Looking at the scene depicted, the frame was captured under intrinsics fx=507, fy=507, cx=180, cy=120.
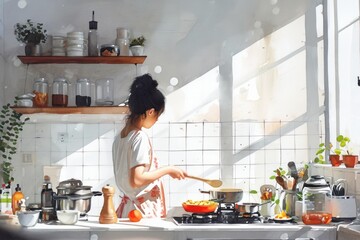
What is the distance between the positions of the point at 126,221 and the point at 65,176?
3.80 ft

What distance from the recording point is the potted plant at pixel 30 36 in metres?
3.80

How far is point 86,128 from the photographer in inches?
155

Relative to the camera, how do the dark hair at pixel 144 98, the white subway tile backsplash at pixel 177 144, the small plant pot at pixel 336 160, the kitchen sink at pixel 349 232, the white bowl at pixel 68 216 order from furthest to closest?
the white subway tile backsplash at pixel 177 144 < the small plant pot at pixel 336 160 < the dark hair at pixel 144 98 < the white bowl at pixel 68 216 < the kitchen sink at pixel 349 232

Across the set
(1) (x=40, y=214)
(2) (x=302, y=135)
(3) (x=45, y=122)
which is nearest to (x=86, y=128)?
(3) (x=45, y=122)

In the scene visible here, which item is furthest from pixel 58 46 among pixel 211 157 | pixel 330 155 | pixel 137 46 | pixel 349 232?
pixel 349 232

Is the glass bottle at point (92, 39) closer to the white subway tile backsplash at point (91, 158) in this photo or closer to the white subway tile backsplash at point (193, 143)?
the white subway tile backsplash at point (91, 158)

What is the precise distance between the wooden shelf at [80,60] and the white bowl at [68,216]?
1.37 m

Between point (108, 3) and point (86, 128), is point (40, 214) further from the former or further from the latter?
point (108, 3)

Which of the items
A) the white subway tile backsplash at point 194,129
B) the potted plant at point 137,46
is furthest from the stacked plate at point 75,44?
the white subway tile backsplash at point 194,129

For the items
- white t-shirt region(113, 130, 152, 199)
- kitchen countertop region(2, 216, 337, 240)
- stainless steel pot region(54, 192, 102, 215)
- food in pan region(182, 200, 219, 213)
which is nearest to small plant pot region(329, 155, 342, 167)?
kitchen countertop region(2, 216, 337, 240)

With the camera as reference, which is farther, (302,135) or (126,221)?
(302,135)

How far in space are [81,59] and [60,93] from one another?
11.9 inches

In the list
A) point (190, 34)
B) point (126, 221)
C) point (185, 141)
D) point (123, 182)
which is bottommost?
point (126, 221)

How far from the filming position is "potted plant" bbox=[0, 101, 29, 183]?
3.82 metres
